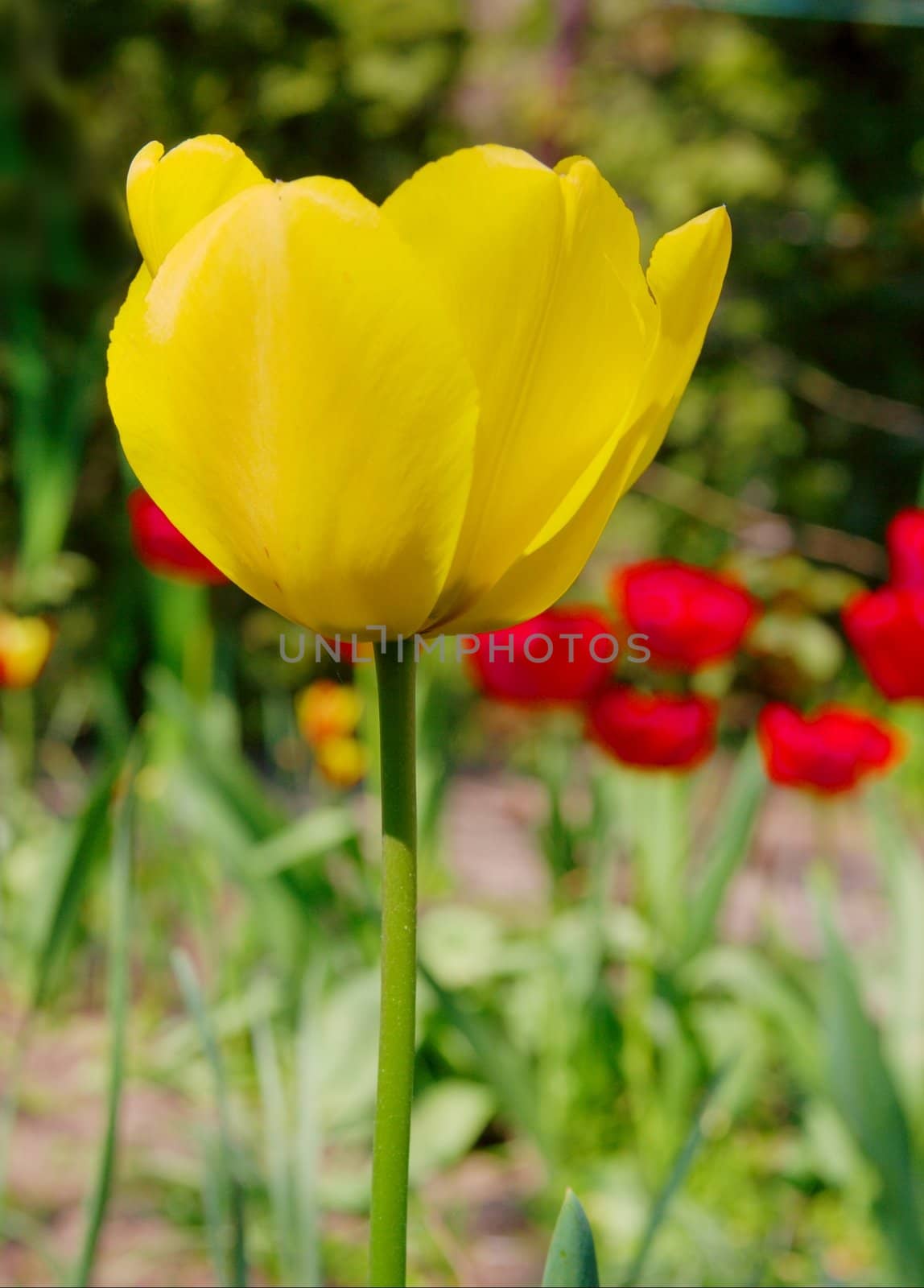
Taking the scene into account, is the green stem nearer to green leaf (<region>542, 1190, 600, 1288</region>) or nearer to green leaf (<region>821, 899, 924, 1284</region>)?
green leaf (<region>542, 1190, 600, 1288</region>)

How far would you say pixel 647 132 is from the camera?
3824 mm

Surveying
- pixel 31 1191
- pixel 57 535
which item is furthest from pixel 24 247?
pixel 31 1191

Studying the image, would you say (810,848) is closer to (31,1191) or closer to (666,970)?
(666,970)

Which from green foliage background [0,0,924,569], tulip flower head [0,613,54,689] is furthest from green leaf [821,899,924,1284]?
green foliage background [0,0,924,569]

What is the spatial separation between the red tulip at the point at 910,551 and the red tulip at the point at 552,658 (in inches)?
11.5

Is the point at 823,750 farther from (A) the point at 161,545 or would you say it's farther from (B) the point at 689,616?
(A) the point at 161,545

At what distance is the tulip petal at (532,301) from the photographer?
318mm

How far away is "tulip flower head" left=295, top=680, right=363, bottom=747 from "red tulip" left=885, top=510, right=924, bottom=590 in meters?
0.81

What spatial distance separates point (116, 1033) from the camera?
0.50 m

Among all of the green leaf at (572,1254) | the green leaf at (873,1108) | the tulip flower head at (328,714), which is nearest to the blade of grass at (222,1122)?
the green leaf at (572,1254)

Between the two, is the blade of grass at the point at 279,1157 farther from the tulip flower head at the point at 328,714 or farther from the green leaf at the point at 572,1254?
the tulip flower head at the point at 328,714

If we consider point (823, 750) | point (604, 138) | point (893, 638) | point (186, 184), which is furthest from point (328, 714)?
point (604, 138)

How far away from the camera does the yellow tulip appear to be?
0.99 ft

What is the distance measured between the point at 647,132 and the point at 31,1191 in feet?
11.3
